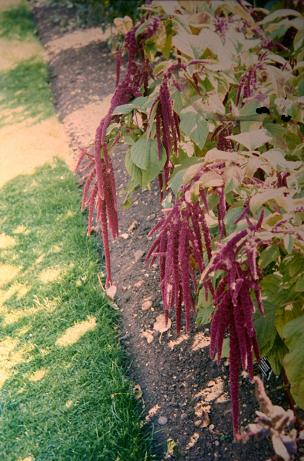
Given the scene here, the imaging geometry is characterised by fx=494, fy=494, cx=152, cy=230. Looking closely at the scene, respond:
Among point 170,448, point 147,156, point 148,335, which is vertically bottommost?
point 170,448

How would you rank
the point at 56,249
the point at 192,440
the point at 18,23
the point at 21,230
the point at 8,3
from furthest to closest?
the point at 8,3, the point at 18,23, the point at 21,230, the point at 56,249, the point at 192,440

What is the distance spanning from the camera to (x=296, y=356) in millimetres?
1637

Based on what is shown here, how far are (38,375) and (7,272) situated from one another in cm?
110

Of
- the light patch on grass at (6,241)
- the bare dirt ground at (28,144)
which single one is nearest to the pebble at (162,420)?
the light patch on grass at (6,241)

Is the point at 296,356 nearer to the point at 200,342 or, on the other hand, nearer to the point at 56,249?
the point at 200,342

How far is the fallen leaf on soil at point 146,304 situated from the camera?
319 cm

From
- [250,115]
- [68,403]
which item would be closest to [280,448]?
[250,115]

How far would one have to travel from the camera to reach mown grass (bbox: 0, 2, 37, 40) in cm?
859

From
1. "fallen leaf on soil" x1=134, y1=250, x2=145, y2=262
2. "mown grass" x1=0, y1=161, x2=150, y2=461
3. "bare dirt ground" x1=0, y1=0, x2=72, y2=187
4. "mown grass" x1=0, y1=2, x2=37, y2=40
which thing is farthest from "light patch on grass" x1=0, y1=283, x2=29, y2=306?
"mown grass" x1=0, y1=2, x2=37, y2=40

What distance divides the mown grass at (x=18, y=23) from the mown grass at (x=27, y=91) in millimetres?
1288

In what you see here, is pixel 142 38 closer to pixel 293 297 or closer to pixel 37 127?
pixel 293 297

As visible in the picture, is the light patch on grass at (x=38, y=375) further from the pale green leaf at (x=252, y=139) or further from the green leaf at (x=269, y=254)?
the pale green leaf at (x=252, y=139)

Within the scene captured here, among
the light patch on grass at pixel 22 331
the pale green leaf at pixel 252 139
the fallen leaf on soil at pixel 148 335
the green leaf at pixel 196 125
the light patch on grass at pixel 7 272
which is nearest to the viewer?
the pale green leaf at pixel 252 139

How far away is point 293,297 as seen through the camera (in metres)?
1.80
